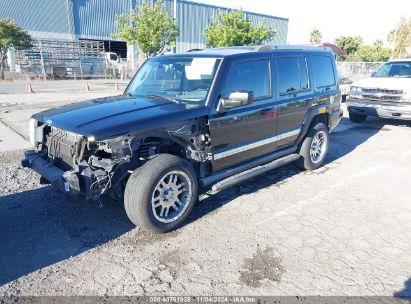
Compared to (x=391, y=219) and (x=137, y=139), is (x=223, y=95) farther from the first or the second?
(x=391, y=219)

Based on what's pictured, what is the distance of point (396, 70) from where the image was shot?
1011 cm

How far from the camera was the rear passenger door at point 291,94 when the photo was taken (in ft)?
15.5

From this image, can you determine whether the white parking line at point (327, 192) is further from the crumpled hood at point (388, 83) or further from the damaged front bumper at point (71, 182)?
the crumpled hood at point (388, 83)

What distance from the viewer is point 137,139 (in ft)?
11.0

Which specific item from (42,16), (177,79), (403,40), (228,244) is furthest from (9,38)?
(403,40)

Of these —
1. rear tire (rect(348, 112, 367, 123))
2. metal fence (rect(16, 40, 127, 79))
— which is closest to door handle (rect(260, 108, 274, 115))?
rear tire (rect(348, 112, 367, 123))

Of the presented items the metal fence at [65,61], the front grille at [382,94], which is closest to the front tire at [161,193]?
the front grille at [382,94]

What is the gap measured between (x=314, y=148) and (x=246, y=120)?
7.03ft

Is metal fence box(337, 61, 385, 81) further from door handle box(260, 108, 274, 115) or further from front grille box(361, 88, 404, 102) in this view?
door handle box(260, 108, 274, 115)

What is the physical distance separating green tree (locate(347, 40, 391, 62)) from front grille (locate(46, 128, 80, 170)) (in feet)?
161

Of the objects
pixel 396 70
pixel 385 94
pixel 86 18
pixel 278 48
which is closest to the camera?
pixel 278 48

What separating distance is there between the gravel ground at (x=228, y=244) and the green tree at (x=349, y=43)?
51.2 metres

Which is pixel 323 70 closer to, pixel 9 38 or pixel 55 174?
pixel 55 174

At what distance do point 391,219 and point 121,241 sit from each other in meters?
3.27
